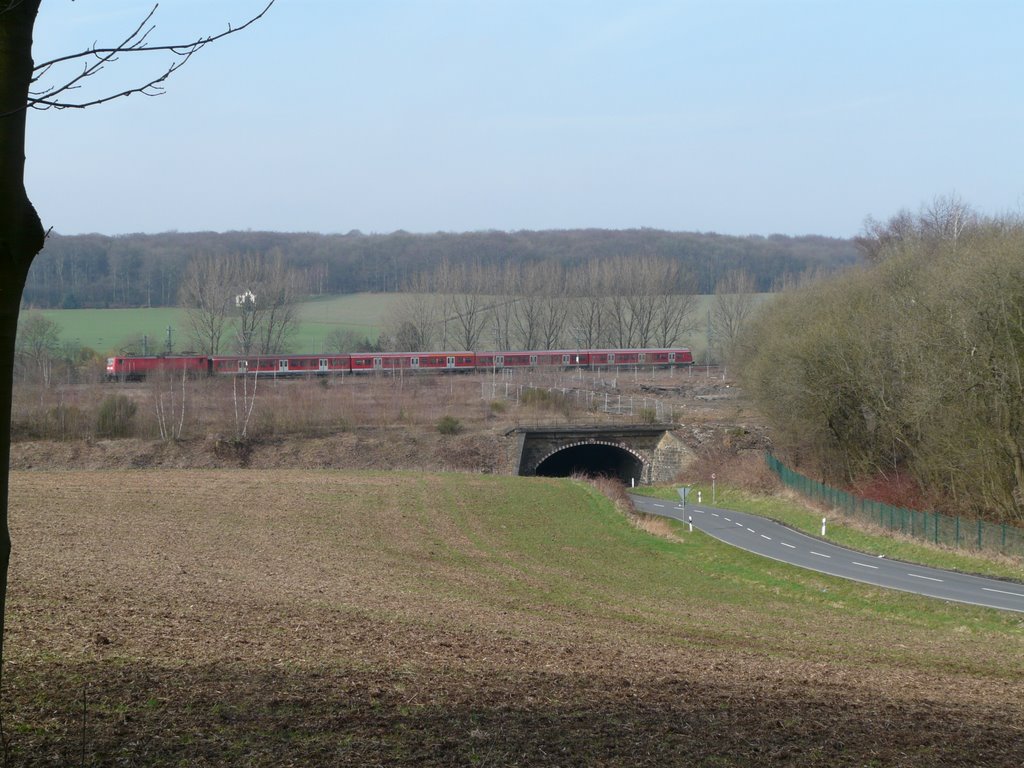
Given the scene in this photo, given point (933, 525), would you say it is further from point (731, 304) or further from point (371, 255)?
point (371, 255)

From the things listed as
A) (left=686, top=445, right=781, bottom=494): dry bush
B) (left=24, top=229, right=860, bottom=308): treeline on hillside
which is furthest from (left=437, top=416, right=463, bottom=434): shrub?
(left=24, top=229, right=860, bottom=308): treeline on hillside

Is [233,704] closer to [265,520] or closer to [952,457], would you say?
[265,520]

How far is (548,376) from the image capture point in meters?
77.1

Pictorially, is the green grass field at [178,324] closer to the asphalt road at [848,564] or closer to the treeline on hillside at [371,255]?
the treeline on hillside at [371,255]

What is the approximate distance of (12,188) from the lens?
181 inches

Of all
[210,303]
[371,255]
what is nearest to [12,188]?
[210,303]

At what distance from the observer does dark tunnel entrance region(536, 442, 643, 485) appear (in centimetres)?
6397

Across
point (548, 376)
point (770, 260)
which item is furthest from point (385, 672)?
point (770, 260)

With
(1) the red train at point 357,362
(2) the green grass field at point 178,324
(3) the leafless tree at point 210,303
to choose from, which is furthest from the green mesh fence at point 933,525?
(2) the green grass field at point 178,324

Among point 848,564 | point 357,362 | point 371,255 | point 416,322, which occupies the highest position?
point 371,255

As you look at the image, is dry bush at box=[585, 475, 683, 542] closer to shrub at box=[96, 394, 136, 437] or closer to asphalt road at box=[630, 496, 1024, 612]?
asphalt road at box=[630, 496, 1024, 612]

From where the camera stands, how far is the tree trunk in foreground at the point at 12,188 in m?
4.52

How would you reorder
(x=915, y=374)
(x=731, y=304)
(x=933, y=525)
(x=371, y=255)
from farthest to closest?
(x=371, y=255)
(x=731, y=304)
(x=915, y=374)
(x=933, y=525)

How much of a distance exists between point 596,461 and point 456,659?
60339mm
